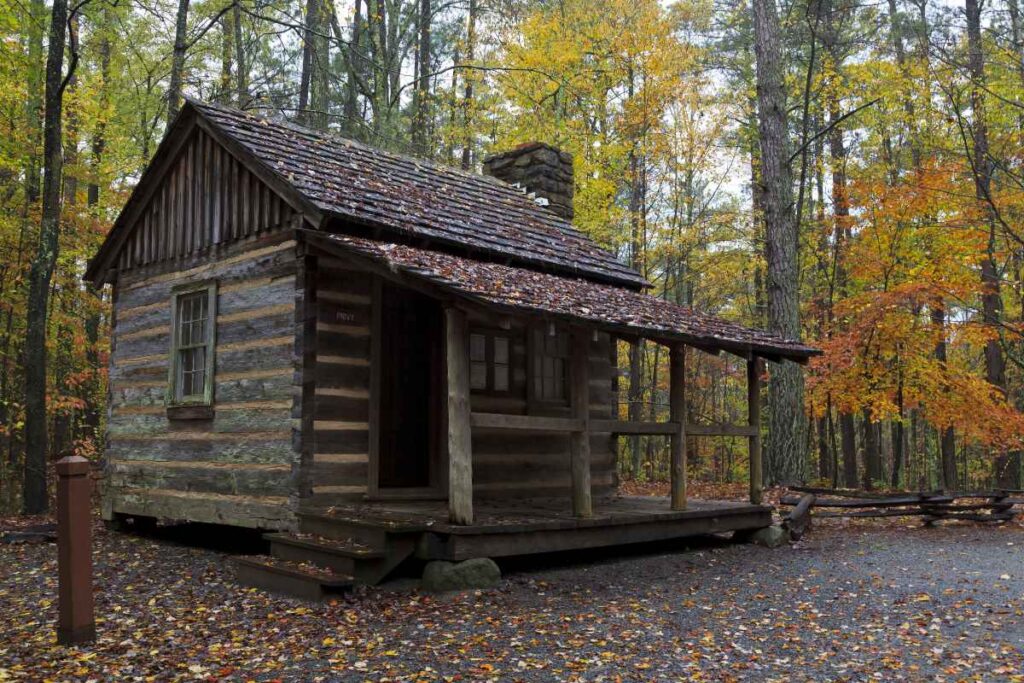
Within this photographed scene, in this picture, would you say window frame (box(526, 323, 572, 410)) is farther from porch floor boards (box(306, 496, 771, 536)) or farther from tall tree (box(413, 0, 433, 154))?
tall tree (box(413, 0, 433, 154))

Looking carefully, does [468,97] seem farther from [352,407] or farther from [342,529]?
[342,529]

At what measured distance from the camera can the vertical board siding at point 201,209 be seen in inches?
397

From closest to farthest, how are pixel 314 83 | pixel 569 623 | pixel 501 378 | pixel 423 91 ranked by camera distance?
pixel 569 623
pixel 501 378
pixel 423 91
pixel 314 83

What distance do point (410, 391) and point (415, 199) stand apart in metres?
2.70

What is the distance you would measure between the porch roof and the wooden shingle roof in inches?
23.2

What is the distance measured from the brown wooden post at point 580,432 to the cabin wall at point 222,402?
2950 mm

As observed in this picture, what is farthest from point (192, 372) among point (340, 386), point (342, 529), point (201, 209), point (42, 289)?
point (42, 289)

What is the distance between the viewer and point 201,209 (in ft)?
36.3

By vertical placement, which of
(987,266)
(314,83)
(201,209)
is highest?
(314,83)

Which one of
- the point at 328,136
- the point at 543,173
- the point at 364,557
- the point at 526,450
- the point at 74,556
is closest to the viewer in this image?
the point at 74,556

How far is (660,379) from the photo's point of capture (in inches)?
1102

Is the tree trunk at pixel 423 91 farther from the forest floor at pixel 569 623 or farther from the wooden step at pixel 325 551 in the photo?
the forest floor at pixel 569 623

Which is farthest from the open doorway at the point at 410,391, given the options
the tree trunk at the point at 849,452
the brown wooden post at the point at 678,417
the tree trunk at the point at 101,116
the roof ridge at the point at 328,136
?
the tree trunk at the point at 849,452

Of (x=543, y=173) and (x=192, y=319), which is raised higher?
(x=543, y=173)
